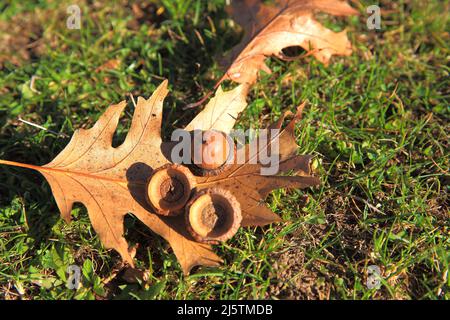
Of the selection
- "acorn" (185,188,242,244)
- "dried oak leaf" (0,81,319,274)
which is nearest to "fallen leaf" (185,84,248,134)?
"dried oak leaf" (0,81,319,274)

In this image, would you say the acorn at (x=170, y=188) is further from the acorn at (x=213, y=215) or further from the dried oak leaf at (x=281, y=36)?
the dried oak leaf at (x=281, y=36)

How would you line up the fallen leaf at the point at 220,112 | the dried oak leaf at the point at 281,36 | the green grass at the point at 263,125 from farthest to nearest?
the dried oak leaf at the point at 281,36
the fallen leaf at the point at 220,112
the green grass at the point at 263,125

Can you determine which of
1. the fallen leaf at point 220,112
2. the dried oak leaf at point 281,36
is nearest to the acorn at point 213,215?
the fallen leaf at point 220,112

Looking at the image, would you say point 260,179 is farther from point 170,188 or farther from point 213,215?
point 170,188

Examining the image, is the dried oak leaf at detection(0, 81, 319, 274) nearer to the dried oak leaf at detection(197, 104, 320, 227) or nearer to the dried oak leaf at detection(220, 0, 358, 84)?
the dried oak leaf at detection(197, 104, 320, 227)

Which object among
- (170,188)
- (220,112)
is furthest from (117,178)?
(220,112)

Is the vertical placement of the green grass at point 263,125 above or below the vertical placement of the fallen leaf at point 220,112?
below

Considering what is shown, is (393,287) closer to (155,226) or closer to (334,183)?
(334,183)
